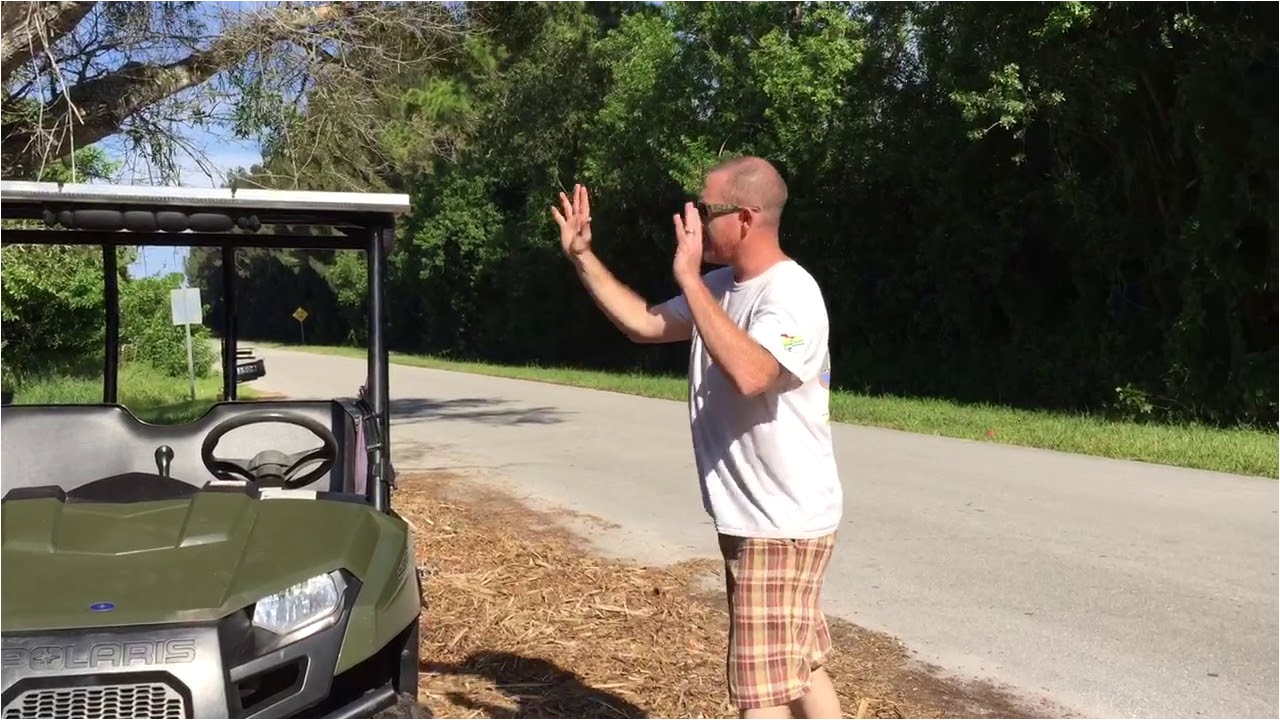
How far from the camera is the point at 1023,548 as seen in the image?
781cm

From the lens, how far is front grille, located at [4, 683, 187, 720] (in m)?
2.62

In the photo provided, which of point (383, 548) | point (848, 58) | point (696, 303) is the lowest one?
point (383, 548)

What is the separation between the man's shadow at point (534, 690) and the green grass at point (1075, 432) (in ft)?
28.6

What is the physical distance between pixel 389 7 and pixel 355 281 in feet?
141

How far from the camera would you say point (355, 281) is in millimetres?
52625

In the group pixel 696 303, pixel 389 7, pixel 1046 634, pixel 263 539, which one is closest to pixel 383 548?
pixel 263 539

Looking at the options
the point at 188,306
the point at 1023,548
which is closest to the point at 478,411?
the point at 188,306

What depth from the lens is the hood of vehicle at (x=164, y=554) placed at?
2715mm

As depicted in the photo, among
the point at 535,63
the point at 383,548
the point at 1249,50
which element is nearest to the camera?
the point at 383,548

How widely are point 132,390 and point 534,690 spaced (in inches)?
686

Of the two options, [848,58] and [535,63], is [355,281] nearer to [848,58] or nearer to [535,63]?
[535,63]

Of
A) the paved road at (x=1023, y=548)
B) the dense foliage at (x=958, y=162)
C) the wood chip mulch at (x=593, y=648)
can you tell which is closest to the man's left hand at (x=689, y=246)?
the wood chip mulch at (x=593, y=648)

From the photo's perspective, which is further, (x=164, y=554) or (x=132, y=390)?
(x=132, y=390)

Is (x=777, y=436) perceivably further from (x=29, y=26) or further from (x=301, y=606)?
(x=29, y=26)
